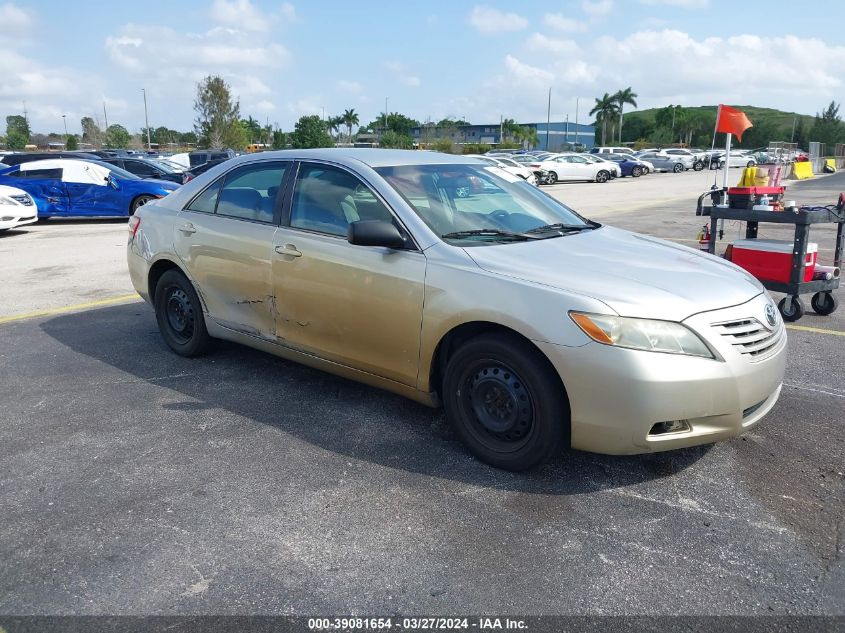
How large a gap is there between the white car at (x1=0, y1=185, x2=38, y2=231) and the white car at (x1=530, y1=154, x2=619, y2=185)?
26101 mm

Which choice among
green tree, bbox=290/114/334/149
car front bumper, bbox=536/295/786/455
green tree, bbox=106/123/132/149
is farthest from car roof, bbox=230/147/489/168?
green tree, bbox=106/123/132/149

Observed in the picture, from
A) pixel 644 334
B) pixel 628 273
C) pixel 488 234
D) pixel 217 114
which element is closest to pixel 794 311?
pixel 628 273

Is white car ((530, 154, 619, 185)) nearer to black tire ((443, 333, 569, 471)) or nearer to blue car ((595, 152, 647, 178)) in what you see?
blue car ((595, 152, 647, 178))

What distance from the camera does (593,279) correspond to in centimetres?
340

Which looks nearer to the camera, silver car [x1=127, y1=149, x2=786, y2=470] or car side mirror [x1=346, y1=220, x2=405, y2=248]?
silver car [x1=127, y1=149, x2=786, y2=470]

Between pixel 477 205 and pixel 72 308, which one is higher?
pixel 477 205

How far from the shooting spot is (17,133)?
83.2 meters

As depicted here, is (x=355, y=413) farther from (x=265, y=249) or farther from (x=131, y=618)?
(x=131, y=618)

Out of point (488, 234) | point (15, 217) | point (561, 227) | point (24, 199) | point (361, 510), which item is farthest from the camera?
point (24, 199)

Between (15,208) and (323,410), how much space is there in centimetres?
1206

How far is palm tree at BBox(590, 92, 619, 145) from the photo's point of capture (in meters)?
113

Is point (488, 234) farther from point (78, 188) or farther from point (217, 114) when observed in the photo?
point (217, 114)

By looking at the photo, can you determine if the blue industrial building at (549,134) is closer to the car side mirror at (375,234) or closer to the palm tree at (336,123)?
the palm tree at (336,123)

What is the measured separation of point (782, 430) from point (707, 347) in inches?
53.1
